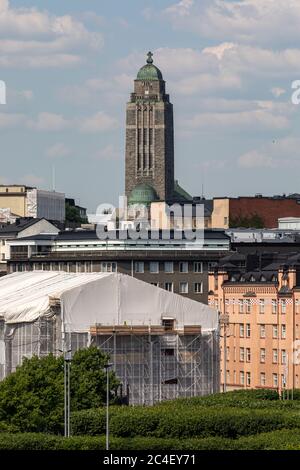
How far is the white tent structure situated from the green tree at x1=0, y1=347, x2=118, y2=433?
589cm

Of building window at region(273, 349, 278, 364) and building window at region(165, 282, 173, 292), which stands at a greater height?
building window at region(165, 282, 173, 292)

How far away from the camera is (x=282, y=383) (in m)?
160

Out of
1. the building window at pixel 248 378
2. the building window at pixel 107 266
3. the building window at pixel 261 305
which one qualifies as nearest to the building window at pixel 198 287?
the building window at pixel 107 266

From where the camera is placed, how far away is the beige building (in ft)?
526

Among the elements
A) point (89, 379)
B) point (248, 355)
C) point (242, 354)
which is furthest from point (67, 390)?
point (242, 354)

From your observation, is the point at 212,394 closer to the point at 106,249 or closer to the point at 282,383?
the point at 282,383

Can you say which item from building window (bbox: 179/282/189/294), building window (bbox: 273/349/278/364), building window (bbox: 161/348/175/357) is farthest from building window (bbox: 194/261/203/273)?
building window (bbox: 161/348/175/357)

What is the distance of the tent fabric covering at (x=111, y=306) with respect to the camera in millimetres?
138500

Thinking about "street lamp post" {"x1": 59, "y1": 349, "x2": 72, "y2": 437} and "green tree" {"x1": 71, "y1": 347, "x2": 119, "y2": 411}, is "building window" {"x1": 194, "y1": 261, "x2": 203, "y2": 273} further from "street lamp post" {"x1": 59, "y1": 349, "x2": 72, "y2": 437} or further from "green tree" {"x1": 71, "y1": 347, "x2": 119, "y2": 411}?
"street lamp post" {"x1": 59, "y1": 349, "x2": 72, "y2": 437}

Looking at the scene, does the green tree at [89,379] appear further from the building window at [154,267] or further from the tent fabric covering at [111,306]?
the building window at [154,267]

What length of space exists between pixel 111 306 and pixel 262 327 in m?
26.2

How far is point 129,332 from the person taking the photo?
13762 centimetres

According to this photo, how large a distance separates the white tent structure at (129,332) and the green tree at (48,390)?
5.89 metres
